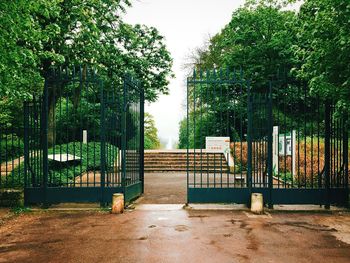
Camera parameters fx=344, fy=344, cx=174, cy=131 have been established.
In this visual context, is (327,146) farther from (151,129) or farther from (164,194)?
(151,129)

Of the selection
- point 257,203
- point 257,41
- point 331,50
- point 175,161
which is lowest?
point 175,161

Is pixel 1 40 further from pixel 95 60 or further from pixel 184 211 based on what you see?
pixel 95 60

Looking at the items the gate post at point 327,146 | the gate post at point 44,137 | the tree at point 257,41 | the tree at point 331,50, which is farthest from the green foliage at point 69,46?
the tree at point 257,41

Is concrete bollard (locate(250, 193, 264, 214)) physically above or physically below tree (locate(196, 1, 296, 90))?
below

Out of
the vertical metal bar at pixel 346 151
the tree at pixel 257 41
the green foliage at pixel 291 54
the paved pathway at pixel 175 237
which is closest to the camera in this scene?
the paved pathway at pixel 175 237

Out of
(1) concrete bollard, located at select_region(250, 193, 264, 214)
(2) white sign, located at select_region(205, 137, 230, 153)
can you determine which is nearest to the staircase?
(2) white sign, located at select_region(205, 137, 230, 153)

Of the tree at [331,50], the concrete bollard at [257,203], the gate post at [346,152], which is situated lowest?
the concrete bollard at [257,203]

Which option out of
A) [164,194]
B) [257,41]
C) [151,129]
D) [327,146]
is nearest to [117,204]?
[164,194]

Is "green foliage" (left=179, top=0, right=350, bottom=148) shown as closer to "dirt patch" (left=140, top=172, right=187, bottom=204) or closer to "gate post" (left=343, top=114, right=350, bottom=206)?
"gate post" (left=343, top=114, right=350, bottom=206)

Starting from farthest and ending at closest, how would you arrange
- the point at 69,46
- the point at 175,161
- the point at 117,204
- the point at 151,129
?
the point at 151,129
the point at 175,161
the point at 69,46
the point at 117,204

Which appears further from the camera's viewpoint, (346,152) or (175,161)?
(175,161)

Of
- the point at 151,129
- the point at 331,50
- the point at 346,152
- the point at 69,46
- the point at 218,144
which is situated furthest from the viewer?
the point at 151,129

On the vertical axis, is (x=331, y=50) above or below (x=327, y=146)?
above

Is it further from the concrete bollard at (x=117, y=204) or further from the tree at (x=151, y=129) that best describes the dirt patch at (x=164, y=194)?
the tree at (x=151, y=129)
